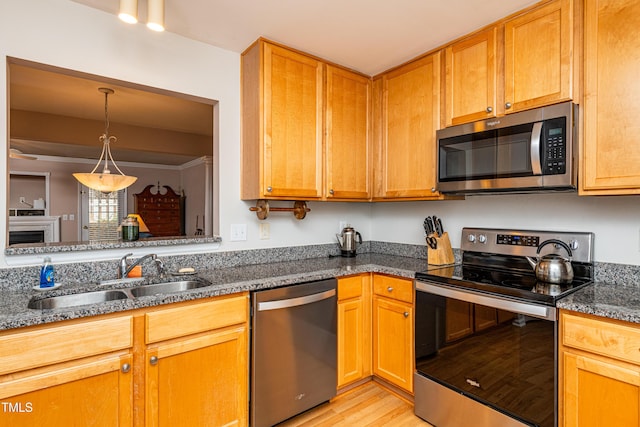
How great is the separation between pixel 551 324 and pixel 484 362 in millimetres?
394

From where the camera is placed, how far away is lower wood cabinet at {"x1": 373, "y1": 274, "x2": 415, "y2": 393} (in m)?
2.07

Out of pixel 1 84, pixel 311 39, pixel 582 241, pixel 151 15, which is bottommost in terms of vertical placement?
pixel 582 241

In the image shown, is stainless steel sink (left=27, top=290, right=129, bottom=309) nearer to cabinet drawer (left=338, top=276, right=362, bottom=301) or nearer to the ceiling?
cabinet drawer (left=338, top=276, right=362, bottom=301)

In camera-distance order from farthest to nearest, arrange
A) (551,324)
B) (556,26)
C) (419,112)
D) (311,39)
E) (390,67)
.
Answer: (390,67)
(419,112)
(311,39)
(556,26)
(551,324)

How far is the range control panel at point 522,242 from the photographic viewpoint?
1828 mm

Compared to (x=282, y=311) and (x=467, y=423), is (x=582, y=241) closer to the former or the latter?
(x=467, y=423)

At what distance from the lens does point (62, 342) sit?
4.15 feet

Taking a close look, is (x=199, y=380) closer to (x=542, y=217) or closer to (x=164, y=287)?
(x=164, y=287)

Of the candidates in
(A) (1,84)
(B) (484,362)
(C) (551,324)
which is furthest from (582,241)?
(A) (1,84)

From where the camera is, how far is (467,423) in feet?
5.75

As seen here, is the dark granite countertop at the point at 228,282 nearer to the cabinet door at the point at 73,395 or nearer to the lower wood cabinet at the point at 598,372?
the cabinet door at the point at 73,395

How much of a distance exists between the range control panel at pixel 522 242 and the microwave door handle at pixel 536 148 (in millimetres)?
476

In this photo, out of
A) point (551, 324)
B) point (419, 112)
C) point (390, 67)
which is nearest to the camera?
point (551, 324)

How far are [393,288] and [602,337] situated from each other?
3.40ft
